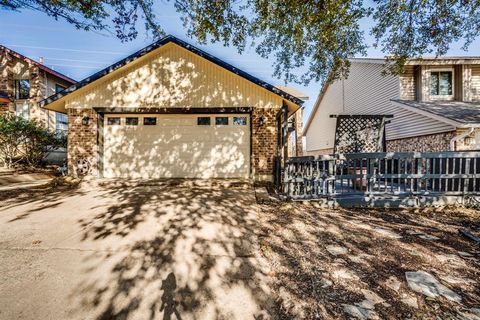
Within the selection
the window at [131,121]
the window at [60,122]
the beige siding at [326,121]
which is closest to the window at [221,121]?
the window at [131,121]

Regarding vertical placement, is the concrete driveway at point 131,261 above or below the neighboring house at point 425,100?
below

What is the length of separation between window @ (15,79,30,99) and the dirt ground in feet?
60.0

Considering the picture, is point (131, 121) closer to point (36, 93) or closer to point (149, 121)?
point (149, 121)

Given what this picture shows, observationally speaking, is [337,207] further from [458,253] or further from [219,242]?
[219,242]

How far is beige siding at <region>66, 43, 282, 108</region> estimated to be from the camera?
867 cm

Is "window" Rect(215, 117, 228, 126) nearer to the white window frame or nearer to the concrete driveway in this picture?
the concrete driveway

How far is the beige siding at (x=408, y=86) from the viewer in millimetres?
11633

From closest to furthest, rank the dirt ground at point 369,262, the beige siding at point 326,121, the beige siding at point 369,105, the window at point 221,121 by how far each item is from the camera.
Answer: the dirt ground at point 369,262
the window at point 221,121
the beige siding at point 369,105
the beige siding at point 326,121

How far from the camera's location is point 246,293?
2670 millimetres

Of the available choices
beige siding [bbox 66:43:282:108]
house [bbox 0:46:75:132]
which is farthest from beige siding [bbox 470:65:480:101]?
house [bbox 0:46:75:132]

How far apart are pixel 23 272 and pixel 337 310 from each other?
153 inches

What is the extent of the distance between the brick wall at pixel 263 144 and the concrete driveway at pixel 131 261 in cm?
290

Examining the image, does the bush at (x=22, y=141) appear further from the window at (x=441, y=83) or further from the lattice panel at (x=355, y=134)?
the window at (x=441, y=83)

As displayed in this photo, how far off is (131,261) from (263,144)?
6249mm
